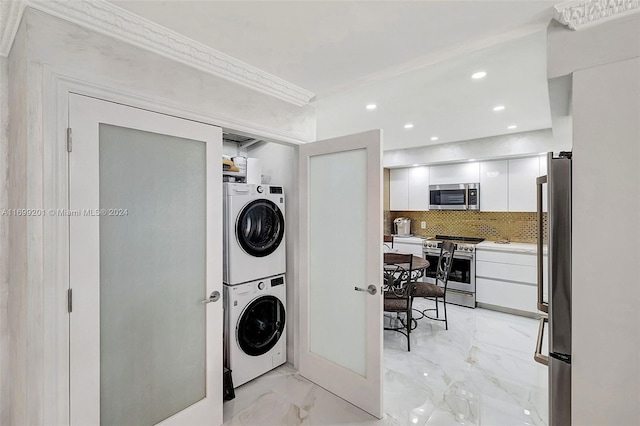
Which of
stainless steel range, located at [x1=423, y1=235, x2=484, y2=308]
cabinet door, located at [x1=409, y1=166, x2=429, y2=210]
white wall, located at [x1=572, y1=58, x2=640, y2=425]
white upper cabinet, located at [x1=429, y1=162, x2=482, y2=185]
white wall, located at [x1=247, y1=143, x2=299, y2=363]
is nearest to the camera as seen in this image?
white wall, located at [x1=572, y1=58, x2=640, y2=425]

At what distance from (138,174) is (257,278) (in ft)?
4.44

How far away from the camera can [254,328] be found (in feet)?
8.62

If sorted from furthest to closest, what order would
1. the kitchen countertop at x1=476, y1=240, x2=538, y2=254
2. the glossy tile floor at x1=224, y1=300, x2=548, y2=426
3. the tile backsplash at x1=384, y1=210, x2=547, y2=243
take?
the tile backsplash at x1=384, y1=210, x2=547, y2=243 < the kitchen countertop at x1=476, y1=240, x2=538, y2=254 < the glossy tile floor at x1=224, y1=300, x2=548, y2=426

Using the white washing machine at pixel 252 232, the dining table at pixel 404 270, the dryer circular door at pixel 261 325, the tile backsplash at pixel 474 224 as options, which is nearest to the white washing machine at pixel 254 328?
the dryer circular door at pixel 261 325

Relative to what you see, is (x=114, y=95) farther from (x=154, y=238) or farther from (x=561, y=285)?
(x=561, y=285)

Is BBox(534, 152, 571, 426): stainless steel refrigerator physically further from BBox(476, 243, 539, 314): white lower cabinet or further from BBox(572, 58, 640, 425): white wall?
BBox(476, 243, 539, 314): white lower cabinet

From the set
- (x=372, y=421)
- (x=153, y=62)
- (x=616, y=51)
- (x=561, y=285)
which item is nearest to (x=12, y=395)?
(x=153, y=62)

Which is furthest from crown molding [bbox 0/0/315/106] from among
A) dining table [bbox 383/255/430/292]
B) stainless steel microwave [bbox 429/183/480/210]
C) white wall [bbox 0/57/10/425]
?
stainless steel microwave [bbox 429/183/480/210]

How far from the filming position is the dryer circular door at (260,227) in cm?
253

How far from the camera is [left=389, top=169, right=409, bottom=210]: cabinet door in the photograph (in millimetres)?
5441

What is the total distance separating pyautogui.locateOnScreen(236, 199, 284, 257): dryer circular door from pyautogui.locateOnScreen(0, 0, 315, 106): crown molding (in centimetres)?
101

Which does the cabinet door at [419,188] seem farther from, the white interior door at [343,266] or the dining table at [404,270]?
the white interior door at [343,266]

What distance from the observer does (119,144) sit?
1.55m

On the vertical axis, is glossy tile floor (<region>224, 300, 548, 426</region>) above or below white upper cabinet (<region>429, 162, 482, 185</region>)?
below
